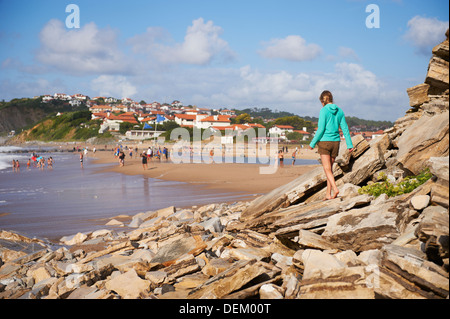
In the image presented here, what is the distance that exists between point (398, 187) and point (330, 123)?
1.58 m

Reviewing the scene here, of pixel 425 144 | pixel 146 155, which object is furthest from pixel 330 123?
pixel 146 155

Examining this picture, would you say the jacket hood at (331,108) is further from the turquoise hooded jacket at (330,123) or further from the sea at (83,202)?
the sea at (83,202)

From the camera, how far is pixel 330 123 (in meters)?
6.41

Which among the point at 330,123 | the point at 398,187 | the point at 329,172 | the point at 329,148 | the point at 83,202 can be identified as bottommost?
the point at 83,202

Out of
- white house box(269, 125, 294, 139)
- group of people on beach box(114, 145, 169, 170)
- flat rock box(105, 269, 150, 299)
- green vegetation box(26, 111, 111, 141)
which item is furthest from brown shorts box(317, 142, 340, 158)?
green vegetation box(26, 111, 111, 141)

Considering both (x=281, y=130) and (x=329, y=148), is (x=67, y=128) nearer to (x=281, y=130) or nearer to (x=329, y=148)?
(x=281, y=130)

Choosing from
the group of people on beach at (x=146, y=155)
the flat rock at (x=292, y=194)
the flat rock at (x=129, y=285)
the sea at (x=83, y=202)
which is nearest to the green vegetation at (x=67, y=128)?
the group of people on beach at (x=146, y=155)

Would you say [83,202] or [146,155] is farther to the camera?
[146,155]

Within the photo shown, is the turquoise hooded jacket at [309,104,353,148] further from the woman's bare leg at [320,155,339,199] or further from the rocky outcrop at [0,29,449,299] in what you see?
the rocky outcrop at [0,29,449,299]

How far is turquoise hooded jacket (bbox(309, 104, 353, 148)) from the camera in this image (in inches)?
252

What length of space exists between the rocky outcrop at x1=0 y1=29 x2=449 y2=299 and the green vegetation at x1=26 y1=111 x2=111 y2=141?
117 m
